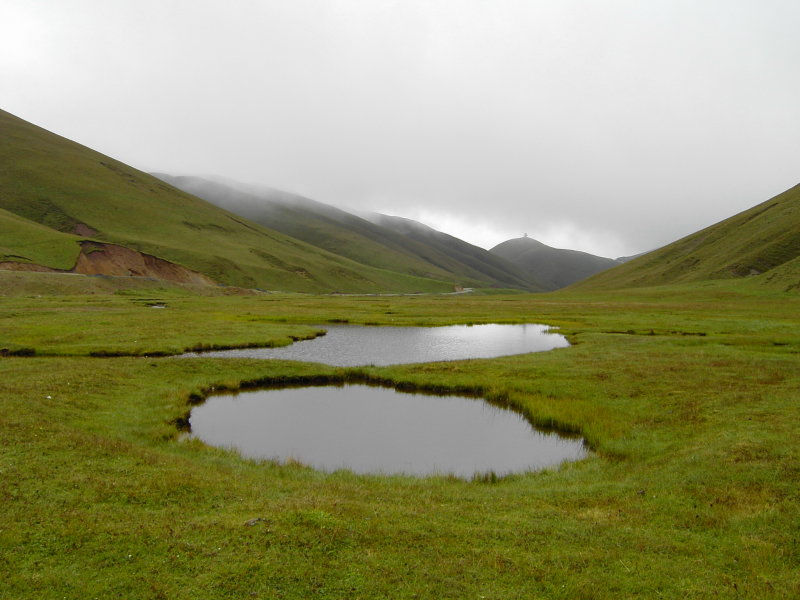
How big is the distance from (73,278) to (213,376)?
344 feet

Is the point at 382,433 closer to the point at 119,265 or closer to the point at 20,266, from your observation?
the point at 20,266

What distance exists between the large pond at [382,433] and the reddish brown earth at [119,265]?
137 meters

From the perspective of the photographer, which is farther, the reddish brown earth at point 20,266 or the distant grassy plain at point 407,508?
the reddish brown earth at point 20,266

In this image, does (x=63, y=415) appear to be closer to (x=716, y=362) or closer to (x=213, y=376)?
(x=213, y=376)

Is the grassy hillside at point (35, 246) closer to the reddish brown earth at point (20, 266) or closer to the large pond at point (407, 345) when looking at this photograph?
the reddish brown earth at point (20, 266)

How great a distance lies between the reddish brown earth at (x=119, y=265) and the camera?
486 feet

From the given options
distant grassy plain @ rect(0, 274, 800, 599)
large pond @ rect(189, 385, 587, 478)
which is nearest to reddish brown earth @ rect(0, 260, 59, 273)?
distant grassy plain @ rect(0, 274, 800, 599)

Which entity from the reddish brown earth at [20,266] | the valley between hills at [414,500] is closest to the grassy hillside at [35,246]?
the reddish brown earth at [20,266]

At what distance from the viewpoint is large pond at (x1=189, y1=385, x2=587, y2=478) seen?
2225 centimetres

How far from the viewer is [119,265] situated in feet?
514

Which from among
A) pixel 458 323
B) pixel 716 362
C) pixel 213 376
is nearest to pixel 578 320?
pixel 458 323

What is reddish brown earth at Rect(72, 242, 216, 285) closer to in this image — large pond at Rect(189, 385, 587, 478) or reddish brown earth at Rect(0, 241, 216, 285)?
reddish brown earth at Rect(0, 241, 216, 285)

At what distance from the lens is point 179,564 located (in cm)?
1116

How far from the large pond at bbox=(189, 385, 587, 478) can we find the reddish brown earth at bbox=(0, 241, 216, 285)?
137451 mm
